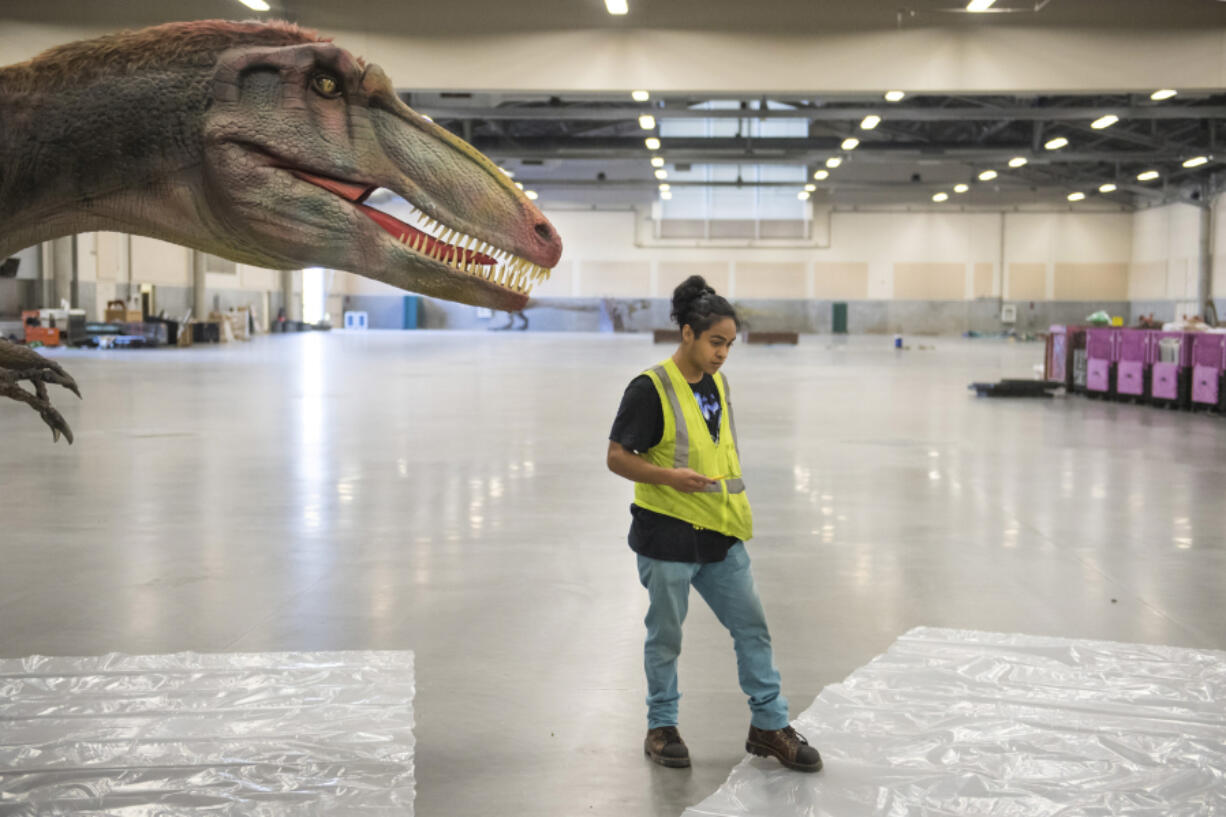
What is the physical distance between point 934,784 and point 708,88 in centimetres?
1581

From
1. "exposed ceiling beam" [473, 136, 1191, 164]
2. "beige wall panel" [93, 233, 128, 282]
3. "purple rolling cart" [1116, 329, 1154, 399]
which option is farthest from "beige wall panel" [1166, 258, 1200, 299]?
"beige wall panel" [93, 233, 128, 282]

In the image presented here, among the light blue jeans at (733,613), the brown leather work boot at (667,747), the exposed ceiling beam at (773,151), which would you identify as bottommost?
the brown leather work boot at (667,747)

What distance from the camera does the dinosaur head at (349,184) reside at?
266 cm

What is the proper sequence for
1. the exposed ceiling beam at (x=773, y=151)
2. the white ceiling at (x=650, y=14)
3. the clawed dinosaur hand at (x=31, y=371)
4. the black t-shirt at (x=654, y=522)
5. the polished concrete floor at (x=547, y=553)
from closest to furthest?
the clawed dinosaur hand at (x=31, y=371)
the black t-shirt at (x=654, y=522)
the polished concrete floor at (x=547, y=553)
the white ceiling at (x=650, y=14)
the exposed ceiling beam at (x=773, y=151)

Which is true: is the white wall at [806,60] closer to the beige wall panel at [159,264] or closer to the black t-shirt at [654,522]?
the black t-shirt at [654,522]

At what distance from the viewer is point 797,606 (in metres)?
5.70

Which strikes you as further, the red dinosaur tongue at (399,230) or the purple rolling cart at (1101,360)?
the purple rolling cart at (1101,360)

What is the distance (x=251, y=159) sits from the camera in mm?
2668

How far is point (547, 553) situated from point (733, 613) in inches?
131

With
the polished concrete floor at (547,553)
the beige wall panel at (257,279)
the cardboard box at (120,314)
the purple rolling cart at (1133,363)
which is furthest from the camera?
the beige wall panel at (257,279)

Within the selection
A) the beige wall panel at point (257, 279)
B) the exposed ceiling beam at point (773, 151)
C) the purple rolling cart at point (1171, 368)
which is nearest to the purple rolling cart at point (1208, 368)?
the purple rolling cart at point (1171, 368)

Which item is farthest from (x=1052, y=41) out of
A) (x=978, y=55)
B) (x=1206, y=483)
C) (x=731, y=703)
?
(x=731, y=703)

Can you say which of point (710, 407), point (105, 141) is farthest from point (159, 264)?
point (105, 141)

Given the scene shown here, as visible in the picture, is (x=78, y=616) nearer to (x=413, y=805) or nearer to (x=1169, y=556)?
(x=413, y=805)
